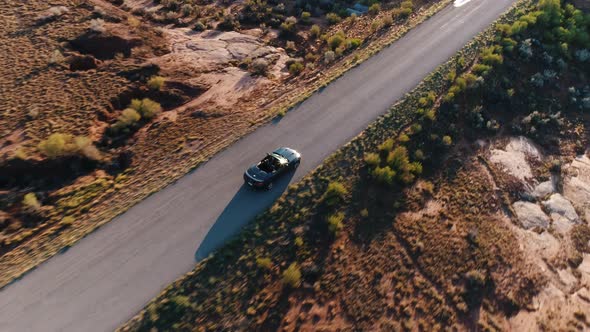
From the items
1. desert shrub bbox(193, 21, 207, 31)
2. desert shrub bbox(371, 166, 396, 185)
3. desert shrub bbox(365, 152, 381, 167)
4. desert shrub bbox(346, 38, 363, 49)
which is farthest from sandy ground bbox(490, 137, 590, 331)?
desert shrub bbox(193, 21, 207, 31)

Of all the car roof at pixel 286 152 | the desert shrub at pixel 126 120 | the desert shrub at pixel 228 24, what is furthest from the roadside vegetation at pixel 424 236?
the desert shrub at pixel 228 24

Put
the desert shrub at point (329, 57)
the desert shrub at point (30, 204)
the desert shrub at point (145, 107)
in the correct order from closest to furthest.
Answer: the desert shrub at point (30, 204)
the desert shrub at point (145, 107)
the desert shrub at point (329, 57)

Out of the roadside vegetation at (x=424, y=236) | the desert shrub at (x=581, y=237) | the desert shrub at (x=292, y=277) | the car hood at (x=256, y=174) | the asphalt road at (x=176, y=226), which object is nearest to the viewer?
the asphalt road at (x=176, y=226)

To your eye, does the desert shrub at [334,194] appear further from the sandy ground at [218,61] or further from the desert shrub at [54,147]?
the desert shrub at [54,147]

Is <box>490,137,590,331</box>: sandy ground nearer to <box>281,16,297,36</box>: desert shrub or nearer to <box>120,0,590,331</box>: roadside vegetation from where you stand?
<box>120,0,590,331</box>: roadside vegetation

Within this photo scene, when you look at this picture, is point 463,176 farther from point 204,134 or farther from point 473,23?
point 473,23

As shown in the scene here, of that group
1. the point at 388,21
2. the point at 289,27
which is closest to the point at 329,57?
the point at 289,27

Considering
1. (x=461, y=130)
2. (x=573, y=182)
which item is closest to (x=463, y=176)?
(x=461, y=130)
